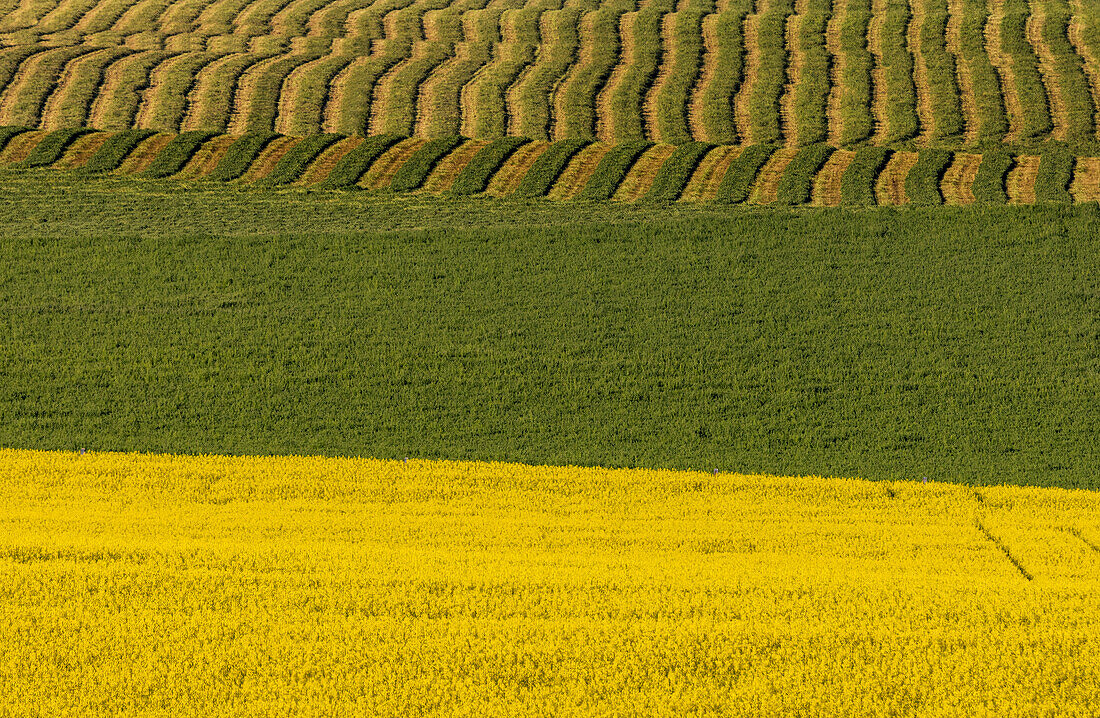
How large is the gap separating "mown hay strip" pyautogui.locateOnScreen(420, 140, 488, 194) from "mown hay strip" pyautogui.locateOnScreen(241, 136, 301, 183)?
4252mm

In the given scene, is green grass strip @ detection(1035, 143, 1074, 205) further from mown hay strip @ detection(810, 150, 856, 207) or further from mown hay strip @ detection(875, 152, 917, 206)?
mown hay strip @ detection(810, 150, 856, 207)

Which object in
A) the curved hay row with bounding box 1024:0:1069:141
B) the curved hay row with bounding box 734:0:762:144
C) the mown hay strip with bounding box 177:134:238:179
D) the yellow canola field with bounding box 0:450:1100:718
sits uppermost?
the yellow canola field with bounding box 0:450:1100:718

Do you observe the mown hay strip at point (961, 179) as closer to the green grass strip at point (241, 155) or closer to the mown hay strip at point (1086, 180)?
the mown hay strip at point (1086, 180)

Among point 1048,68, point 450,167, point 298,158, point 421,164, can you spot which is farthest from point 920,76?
point 298,158

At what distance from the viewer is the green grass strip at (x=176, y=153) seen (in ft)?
100

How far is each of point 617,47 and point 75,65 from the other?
17.9m

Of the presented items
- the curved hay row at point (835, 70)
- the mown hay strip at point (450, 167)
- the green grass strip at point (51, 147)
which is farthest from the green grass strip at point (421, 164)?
the curved hay row at point (835, 70)

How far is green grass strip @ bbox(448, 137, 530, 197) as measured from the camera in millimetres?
29250

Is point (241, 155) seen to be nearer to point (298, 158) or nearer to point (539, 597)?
point (298, 158)

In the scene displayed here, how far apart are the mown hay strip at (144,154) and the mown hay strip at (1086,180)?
75.4 ft

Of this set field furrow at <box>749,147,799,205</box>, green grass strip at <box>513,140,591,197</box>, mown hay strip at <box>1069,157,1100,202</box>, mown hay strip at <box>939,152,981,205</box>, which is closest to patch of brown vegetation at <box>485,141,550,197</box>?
green grass strip at <box>513,140,591,197</box>

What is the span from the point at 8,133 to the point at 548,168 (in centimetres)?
1494

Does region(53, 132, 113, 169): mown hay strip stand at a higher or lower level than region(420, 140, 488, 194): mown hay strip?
higher

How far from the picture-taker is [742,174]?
97.9ft
